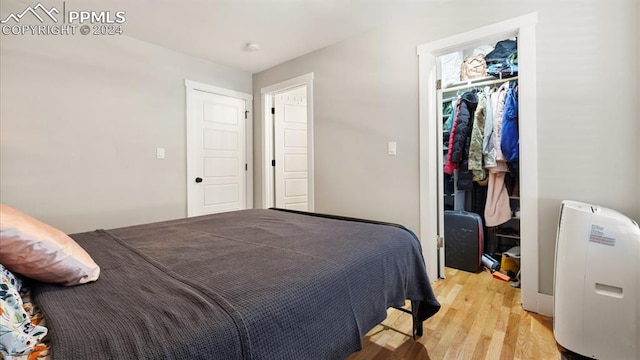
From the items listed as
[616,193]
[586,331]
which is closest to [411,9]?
[616,193]

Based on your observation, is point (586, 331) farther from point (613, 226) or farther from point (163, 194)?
point (163, 194)

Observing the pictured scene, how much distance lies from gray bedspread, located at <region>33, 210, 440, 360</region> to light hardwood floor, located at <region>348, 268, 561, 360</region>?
24 centimetres

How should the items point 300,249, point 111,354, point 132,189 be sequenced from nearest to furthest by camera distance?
point 111,354 < point 300,249 < point 132,189

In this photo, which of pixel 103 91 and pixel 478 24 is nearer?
pixel 478 24

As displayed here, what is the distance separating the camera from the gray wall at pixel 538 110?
5.55 feet

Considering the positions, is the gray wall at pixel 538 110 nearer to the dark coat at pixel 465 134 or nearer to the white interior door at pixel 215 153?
the dark coat at pixel 465 134

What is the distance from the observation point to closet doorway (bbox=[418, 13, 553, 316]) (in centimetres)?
195

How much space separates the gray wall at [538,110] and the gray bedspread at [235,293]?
3.87ft

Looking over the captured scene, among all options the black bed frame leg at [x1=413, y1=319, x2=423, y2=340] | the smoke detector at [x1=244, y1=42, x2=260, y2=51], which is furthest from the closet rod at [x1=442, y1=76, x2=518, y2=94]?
the black bed frame leg at [x1=413, y1=319, x2=423, y2=340]

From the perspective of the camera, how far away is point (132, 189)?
2910 mm

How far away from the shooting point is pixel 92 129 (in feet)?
8.74

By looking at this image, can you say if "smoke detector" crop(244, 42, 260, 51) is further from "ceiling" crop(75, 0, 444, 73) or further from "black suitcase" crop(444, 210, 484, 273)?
"black suitcase" crop(444, 210, 484, 273)

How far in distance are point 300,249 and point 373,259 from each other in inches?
12.4

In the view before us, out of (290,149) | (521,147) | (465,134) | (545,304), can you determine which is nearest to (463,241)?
(545,304)
